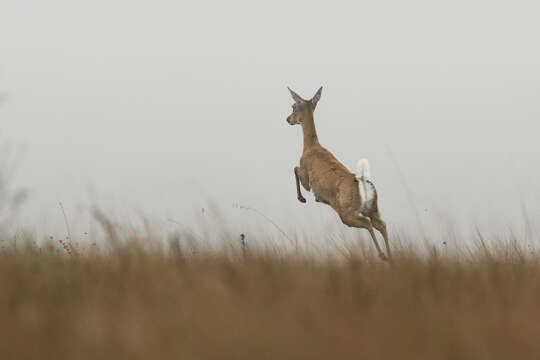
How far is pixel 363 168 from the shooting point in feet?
28.3

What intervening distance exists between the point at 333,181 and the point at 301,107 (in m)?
1.59

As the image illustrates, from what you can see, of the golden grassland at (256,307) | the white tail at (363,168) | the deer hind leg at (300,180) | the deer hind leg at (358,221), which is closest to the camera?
the golden grassland at (256,307)

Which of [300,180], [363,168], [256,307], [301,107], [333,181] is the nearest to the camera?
[256,307]

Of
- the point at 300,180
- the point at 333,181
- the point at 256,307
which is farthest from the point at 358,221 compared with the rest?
the point at 256,307

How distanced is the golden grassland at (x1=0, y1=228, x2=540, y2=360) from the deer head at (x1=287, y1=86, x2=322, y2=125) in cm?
494

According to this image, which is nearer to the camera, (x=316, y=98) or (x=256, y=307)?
(x=256, y=307)

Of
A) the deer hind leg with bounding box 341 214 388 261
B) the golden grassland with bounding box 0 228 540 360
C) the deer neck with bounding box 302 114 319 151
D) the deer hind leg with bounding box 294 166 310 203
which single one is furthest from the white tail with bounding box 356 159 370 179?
the golden grassland with bounding box 0 228 540 360

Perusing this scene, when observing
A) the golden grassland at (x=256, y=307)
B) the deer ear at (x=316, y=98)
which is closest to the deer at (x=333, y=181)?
the deer ear at (x=316, y=98)

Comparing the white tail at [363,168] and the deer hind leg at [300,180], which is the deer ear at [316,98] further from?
the white tail at [363,168]

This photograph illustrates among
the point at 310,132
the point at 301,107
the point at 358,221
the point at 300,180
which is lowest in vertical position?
the point at 358,221

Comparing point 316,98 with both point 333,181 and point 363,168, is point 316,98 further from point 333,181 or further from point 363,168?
point 363,168

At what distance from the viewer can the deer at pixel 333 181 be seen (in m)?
8.88

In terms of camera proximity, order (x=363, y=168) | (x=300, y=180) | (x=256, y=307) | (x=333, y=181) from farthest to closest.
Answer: (x=300, y=180)
(x=333, y=181)
(x=363, y=168)
(x=256, y=307)

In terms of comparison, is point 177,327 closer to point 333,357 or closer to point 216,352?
point 216,352
